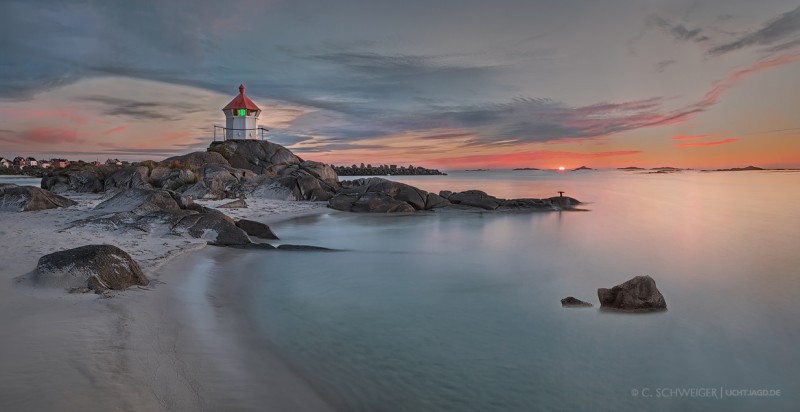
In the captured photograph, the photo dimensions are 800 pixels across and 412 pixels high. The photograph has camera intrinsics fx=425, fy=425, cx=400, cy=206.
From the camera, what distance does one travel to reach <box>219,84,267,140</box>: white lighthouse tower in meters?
46.9

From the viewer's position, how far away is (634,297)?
722 centimetres

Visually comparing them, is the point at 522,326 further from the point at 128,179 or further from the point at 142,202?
the point at 128,179

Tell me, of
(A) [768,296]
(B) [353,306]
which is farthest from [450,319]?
(A) [768,296]

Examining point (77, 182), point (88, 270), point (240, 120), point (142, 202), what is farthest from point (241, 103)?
point (88, 270)

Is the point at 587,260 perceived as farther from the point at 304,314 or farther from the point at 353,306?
the point at 304,314

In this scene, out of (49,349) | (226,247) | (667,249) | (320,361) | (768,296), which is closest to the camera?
(49,349)

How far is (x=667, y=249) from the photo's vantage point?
549 inches

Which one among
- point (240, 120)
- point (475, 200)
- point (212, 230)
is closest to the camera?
point (212, 230)

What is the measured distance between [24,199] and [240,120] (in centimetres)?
3438

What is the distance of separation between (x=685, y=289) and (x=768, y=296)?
4.79 ft

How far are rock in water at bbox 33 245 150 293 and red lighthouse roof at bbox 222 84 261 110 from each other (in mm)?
43739

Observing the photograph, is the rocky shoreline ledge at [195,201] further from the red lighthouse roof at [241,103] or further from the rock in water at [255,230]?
the red lighthouse roof at [241,103]

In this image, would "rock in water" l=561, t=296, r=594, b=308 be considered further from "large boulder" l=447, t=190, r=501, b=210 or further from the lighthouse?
the lighthouse

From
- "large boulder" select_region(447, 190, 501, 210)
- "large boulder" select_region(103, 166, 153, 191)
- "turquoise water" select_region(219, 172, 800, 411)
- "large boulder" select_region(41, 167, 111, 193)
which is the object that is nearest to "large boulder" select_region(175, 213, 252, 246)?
"turquoise water" select_region(219, 172, 800, 411)
